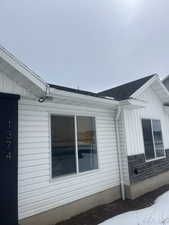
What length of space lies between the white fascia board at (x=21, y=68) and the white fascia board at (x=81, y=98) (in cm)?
37

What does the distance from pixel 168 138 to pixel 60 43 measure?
316 inches

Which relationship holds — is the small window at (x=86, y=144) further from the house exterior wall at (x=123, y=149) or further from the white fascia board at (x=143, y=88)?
the white fascia board at (x=143, y=88)

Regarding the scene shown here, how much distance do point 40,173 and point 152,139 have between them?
5400 millimetres

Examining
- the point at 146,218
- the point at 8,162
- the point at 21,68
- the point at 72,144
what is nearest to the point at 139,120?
the point at 72,144

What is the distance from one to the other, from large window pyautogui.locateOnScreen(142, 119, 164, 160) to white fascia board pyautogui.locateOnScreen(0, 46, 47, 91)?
5172 mm

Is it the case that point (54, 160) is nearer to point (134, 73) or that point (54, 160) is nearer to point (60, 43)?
point (60, 43)

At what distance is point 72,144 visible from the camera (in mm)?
5328

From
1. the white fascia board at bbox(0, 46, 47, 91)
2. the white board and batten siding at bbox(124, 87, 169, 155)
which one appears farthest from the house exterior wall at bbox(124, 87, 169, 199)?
the white fascia board at bbox(0, 46, 47, 91)

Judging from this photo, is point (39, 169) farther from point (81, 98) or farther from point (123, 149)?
point (123, 149)

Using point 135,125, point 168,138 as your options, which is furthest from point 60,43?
point 168,138

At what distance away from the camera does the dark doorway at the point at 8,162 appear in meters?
3.39

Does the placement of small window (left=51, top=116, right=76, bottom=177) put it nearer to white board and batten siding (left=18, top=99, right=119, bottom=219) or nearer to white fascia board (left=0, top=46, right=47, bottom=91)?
white board and batten siding (left=18, top=99, right=119, bottom=219)

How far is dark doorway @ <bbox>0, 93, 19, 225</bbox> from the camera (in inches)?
133

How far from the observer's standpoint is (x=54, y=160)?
15.7 ft
